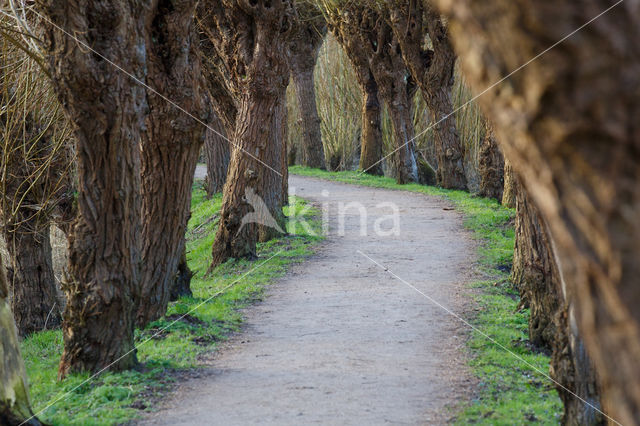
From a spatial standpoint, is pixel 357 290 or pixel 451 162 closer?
pixel 357 290

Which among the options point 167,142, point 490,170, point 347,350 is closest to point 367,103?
point 490,170

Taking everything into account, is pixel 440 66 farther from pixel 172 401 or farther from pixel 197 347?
pixel 172 401

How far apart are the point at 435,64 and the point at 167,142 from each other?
42.3ft

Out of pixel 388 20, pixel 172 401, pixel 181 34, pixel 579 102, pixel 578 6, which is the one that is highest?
pixel 388 20

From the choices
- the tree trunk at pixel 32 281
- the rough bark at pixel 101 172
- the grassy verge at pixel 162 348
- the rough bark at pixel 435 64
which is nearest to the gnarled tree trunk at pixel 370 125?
the rough bark at pixel 435 64

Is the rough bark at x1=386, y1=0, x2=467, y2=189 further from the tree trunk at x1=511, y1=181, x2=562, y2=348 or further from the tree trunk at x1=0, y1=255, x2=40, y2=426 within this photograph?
the tree trunk at x1=0, y1=255, x2=40, y2=426

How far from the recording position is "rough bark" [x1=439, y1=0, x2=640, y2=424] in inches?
61.2

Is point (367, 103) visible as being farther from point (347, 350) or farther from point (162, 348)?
point (162, 348)

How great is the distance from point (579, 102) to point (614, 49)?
4.5 inches

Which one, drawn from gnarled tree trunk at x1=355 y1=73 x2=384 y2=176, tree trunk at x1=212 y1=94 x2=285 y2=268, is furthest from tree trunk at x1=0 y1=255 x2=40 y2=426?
gnarled tree trunk at x1=355 y1=73 x2=384 y2=176

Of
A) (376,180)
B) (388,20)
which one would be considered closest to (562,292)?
(388,20)

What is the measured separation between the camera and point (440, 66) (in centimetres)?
2053

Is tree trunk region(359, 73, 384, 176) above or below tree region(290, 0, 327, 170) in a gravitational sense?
below

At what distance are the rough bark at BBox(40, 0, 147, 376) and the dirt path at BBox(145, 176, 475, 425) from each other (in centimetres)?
89
